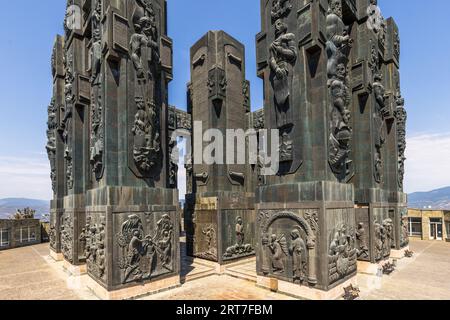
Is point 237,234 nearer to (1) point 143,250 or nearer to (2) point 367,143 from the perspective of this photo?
(1) point 143,250

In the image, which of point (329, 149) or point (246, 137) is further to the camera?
point (246, 137)

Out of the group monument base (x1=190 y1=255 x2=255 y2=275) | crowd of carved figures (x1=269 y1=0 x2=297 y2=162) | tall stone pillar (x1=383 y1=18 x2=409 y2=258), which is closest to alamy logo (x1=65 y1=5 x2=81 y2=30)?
crowd of carved figures (x1=269 y1=0 x2=297 y2=162)

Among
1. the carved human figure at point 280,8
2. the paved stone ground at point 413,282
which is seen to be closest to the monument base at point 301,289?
the paved stone ground at point 413,282

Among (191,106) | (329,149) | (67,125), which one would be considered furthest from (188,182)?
(329,149)

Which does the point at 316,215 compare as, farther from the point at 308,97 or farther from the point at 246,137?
the point at 246,137

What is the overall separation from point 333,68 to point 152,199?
9098 millimetres

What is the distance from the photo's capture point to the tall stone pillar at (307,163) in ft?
32.0

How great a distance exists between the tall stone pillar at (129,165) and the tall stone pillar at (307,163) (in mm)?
4236

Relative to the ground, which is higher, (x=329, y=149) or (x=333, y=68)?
(x=333, y=68)

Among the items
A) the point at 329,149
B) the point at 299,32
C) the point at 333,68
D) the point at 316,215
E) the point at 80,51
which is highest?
the point at 80,51

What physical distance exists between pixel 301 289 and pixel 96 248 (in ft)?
26.7

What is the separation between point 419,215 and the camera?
28.5 metres

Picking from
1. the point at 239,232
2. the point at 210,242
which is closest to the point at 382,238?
the point at 239,232
